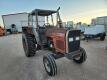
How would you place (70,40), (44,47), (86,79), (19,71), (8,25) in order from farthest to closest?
(8,25) < (44,47) < (19,71) < (70,40) < (86,79)

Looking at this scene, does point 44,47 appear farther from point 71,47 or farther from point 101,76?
point 101,76

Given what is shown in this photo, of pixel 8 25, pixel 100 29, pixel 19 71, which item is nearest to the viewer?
pixel 19 71

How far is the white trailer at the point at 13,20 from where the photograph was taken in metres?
20.5

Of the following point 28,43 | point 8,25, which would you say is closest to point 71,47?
point 28,43

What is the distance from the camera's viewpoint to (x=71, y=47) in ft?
11.2

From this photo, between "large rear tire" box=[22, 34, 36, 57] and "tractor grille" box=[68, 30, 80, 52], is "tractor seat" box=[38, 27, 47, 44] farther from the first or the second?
"tractor grille" box=[68, 30, 80, 52]

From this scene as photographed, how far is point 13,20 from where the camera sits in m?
20.8

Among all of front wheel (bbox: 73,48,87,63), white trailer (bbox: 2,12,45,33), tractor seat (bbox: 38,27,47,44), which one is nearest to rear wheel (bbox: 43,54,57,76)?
front wheel (bbox: 73,48,87,63)

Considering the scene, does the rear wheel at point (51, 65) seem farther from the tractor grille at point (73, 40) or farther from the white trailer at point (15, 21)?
the white trailer at point (15, 21)

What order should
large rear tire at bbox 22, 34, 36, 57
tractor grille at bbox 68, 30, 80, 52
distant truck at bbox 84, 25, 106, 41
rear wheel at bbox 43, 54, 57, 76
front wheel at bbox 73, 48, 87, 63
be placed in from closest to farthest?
rear wheel at bbox 43, 54, 57, 76
tractor grille at bbox 68, 30, 80, 52
front wheel at bbox 73, 48, 87, 63
large rear tire at bbox 22, 34, 36, 57
distant truck at bbox 84, 25, 106, 41

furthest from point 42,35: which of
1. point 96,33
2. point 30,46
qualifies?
point 96,33

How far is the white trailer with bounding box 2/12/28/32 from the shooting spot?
2050cm

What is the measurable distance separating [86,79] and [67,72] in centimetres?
62

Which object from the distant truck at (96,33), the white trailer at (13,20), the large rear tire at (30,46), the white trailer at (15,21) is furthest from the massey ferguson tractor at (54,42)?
the white trailer at (13,20)
